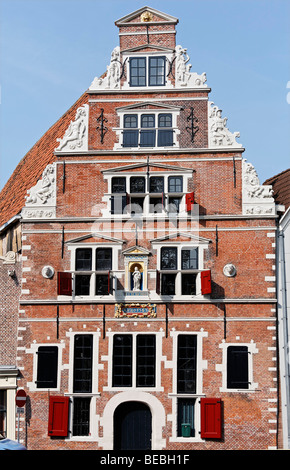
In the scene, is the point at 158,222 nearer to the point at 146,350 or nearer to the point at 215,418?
the point at 146,350

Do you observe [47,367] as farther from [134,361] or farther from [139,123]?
[139,123]

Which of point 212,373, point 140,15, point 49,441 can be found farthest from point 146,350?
point 140,15

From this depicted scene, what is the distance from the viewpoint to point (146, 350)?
2486 centimetres

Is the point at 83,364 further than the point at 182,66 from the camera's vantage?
No

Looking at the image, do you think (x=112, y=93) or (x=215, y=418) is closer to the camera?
(x=215, y=418)

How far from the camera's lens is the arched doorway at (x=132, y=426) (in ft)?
80.6

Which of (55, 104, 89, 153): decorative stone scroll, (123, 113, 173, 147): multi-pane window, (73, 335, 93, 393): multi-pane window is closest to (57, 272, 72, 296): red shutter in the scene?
(73, 335, 93, 393): multi-pane window

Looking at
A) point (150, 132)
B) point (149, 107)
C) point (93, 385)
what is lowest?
point (93, 385)

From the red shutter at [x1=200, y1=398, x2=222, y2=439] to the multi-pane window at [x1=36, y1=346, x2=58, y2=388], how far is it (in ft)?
14.8

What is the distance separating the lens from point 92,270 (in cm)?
2533

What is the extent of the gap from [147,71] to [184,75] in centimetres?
120

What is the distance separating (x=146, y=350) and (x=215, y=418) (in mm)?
2849

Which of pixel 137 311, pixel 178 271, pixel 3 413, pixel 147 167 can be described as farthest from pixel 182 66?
pixel 3 413

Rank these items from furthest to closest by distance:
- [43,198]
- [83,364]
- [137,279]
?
1. [43,198]
2. [137,279]
3. [83,364]
